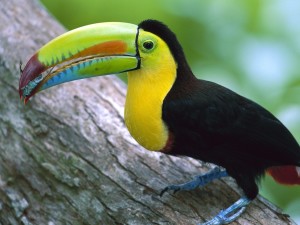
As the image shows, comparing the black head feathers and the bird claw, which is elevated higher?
the black head feathers

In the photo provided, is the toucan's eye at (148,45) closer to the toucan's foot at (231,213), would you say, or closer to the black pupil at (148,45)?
the black pupil at (148,45)

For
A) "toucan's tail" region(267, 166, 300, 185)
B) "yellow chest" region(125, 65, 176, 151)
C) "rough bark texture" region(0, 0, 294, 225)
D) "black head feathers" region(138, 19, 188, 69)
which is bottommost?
"rough bark texture" region(0, 0, 294, 225)

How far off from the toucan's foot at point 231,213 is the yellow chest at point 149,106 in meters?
0.43

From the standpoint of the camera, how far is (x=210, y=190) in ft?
10.7

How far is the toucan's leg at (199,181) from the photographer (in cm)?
319

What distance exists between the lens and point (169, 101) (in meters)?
2.93

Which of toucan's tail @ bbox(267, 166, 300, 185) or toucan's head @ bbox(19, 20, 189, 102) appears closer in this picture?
toucan's head @ bbox(19, 20, 189, 102)

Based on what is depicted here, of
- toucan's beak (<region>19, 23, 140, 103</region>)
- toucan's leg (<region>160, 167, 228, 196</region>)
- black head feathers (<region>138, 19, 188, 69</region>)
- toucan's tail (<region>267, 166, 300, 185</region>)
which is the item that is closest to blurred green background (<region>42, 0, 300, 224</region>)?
toucan's tail (<region>267, 166, 300, 185</region>)

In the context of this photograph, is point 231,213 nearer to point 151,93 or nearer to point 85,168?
point 151,93

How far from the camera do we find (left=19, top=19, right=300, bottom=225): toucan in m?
2.86

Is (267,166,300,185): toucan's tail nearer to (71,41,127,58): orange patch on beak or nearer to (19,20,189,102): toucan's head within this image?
(19,20,189,102): toucan's head

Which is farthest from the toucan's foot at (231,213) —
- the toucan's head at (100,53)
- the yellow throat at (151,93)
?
the toucan's head at (100,53)

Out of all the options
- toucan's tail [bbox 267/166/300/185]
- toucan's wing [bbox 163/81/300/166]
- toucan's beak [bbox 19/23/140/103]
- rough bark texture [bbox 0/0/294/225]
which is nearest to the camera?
toucan's beak [bbox 19/23/140/103]

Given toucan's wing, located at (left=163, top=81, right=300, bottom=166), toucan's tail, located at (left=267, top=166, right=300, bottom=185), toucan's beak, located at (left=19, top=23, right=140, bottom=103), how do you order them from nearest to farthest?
toucan's beak, located at (left=19, top=23, right=140, bottom=103), toucan's wing, located at (left=163, top=81, right=300, bottom=166), toucan's tail, located at (left=267, top=166, right=300, bottom=185)
